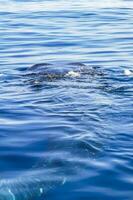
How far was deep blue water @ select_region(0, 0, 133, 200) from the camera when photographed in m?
6.46

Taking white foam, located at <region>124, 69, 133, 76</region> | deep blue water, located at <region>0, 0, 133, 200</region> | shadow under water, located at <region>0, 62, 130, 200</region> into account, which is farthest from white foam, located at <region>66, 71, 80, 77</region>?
white foam, located at <region>124, 69, 133, 76</region>

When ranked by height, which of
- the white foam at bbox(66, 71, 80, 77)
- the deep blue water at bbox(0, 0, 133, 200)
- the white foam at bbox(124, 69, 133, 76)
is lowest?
the white foam at bbox(124, 69, 133, 76)

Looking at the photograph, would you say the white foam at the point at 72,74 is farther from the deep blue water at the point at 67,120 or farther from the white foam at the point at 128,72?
the white foam at the point at 128,72

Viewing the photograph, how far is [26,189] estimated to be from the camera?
6.20 m

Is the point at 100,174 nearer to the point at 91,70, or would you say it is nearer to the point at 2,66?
the point at 91,70

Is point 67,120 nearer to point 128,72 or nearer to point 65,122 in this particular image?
A: point 65,122

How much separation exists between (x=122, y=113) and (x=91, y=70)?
3506 mm

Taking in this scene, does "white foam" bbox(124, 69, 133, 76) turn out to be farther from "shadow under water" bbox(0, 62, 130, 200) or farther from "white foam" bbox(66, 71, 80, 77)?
"white foam" bbox(66, 71, 80, 77)

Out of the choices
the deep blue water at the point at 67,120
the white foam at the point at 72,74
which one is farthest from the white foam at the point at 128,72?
the white foam at the point at 72,74

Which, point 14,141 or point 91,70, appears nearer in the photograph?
point 14,141

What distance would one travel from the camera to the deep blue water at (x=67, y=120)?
6.46 meters

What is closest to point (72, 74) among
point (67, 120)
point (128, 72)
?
point (128, 72)

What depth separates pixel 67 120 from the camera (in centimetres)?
895

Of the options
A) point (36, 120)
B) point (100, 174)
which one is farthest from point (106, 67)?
point (100, 174)
